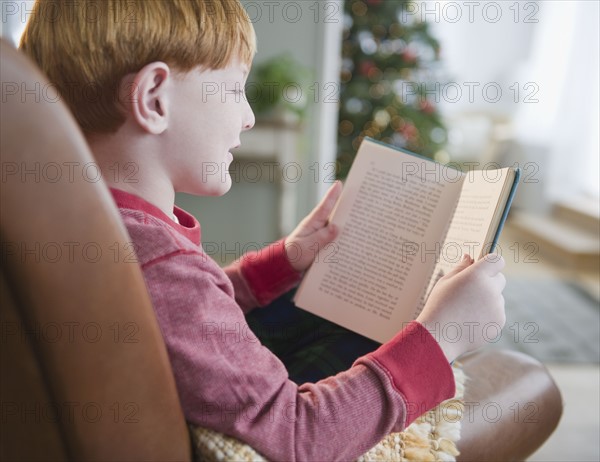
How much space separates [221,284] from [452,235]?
0.34m

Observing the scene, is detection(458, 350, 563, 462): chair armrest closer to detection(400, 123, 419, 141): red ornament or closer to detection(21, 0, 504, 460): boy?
detection(21, 0, 504, 460): boy

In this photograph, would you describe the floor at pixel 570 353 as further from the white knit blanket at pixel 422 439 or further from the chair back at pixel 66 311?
the chair back at pixel 66 311

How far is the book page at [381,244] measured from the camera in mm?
809

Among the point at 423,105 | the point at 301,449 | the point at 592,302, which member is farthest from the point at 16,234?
the point at 423,105

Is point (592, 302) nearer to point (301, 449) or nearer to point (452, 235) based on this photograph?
point (452, 235)

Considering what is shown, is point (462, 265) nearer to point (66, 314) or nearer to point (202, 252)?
point (202, 252)

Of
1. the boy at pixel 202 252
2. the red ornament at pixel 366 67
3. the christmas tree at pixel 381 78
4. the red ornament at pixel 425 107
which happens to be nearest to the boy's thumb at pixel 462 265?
the boy at pixel 202 252

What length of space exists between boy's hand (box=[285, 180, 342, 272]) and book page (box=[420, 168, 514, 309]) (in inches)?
7.9

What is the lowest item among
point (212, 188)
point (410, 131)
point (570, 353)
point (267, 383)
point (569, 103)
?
point (570, 353)

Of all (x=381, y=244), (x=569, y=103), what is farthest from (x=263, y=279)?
(x=569, y=103)

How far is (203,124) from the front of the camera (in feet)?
2.15

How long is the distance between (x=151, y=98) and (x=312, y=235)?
1.31ft

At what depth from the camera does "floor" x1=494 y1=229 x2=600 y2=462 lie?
1.46 m

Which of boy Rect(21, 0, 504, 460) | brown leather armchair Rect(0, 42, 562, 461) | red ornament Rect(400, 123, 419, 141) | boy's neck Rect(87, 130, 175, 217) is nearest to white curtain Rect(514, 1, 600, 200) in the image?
red ornament Rect(400, 123, 419, 141)
